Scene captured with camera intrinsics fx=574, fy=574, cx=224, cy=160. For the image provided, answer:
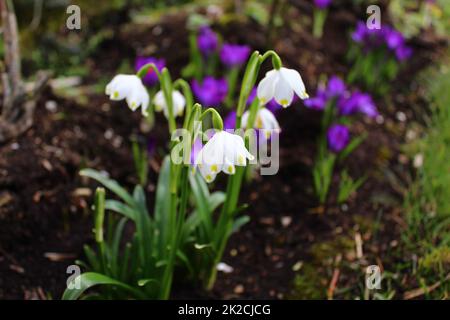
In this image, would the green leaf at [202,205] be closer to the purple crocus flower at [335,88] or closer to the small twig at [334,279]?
the small twig at [334,279]

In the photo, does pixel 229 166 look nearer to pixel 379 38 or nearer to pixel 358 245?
pixel 358 245

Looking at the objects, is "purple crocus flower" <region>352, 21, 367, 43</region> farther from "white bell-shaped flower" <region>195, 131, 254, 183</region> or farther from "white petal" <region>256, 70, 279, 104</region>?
"white bell-shaped flower" <region>195, 131, 254, 183</region>

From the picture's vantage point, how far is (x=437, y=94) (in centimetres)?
366

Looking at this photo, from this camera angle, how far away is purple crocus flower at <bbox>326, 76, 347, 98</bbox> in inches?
113

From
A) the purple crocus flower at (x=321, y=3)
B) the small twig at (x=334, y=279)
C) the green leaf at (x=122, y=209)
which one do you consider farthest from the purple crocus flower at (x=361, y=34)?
the green leaf at (x=122, y=209)

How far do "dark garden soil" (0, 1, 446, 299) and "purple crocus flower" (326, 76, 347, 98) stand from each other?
0.69ft

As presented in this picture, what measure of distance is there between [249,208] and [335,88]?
0.75 metres

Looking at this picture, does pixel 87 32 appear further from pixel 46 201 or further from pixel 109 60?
pixel 46 201

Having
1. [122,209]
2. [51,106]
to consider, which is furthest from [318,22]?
[122,209]

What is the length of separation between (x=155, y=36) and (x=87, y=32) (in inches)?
22.2

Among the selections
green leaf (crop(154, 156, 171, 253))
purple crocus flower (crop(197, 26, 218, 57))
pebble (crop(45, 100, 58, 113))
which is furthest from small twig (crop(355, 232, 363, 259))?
pebble (crop(45, 100, 58, 113))

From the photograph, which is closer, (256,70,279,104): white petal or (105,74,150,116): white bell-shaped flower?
(256,70,279,104): white petal

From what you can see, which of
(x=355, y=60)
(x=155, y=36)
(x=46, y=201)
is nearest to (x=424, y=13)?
(x=355, y=60)

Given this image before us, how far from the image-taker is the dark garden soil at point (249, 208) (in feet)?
7.61
